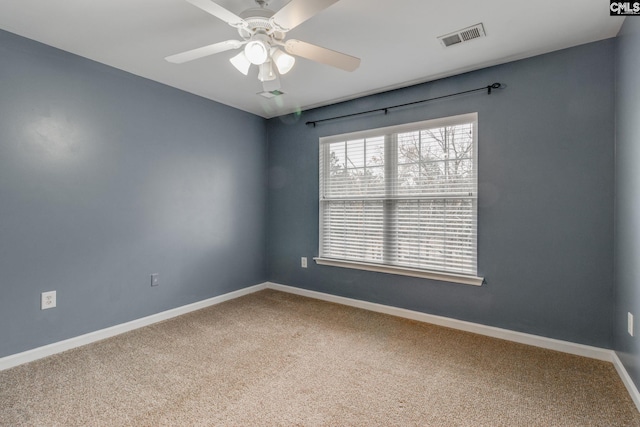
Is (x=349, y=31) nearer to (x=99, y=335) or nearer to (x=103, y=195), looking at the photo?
(x=103, y=195)

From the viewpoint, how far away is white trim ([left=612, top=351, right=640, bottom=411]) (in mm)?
1875

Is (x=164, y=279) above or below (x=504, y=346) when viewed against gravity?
above

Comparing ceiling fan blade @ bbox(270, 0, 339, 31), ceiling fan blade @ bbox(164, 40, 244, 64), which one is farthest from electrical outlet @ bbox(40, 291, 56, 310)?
ceiling fan blade @ bbox(270, 0, 339, 31)

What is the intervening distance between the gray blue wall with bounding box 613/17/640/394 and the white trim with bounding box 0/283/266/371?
3.65 metres

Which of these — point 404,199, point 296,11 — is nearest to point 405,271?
point 404,199

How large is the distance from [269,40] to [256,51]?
0.20 meters

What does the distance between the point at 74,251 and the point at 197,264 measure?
1.21m

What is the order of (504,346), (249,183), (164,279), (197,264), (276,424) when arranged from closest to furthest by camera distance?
1. (276,424)
2. (504,346)
3. (164,279)
4. (197,264)
5. (249,183)

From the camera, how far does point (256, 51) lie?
5.79ft

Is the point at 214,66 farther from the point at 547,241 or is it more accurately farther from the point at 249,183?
the point at 547,241

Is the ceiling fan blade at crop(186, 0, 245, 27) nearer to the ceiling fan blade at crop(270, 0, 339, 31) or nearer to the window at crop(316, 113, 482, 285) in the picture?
the ceiling fan blade at crop(270, 0, 339, 31)

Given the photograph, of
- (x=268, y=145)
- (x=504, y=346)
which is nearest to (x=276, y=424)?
(x=504, y=346)

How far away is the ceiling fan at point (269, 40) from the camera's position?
1.52m

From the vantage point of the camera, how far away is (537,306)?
2.65 meters
